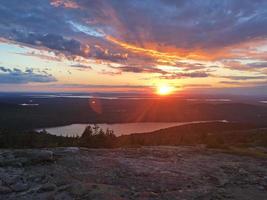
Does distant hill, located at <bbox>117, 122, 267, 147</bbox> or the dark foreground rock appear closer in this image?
the dark foreground rock

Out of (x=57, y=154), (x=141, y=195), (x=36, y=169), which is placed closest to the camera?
(x=141, y=195)

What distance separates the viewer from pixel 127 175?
30.3ft

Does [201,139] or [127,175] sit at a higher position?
[127,175]

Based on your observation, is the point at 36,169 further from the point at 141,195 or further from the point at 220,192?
the point at 220,192

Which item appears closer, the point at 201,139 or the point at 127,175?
the point at 127,175

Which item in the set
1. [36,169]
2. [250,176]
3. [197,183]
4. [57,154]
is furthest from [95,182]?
[250,176]

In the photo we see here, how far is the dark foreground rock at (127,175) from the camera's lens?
303 inches

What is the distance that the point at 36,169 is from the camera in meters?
9.60

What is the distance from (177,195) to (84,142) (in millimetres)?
9649

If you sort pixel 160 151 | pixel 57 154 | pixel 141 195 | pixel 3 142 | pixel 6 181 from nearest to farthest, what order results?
1. pixel 141 195
2. pixel 6 181
3. pixel 57 154
4. pixel 160 151
5. pixel 3 142

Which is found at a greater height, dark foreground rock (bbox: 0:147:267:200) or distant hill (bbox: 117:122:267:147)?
dark foreground rock (bbox: 0:147:267:200)

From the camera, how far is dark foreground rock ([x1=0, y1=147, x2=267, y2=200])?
25.3 ft

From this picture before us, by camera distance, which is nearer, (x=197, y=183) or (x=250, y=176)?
(x=197, y=183)

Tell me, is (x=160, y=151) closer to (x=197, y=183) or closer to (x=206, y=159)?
(x=206, y=159)
